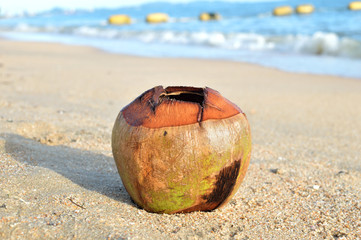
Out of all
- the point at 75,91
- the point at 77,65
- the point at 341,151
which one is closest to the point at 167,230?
the point at 341,151

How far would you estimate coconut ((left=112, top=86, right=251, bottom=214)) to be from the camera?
1.80m

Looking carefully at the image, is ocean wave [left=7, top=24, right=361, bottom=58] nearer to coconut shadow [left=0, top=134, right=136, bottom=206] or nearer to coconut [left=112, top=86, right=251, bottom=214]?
coconut shadow [left=0, top=134, right=136, bottom=206]

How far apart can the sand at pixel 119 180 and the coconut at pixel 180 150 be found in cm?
16

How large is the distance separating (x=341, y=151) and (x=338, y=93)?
2.62m

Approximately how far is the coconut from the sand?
0.53 feet

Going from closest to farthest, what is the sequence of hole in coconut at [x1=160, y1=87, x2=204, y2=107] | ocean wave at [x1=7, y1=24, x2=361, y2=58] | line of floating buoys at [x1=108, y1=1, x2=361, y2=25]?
hole in coconut at [x1=160, y1=87, x2=204, y2=107]
ocean wave at [x1=7, y1=24, x2=361, y2=58]
line of floating buoys at [x1=108, y1=1, x2=361, y2=25]

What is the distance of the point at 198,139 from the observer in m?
1.79

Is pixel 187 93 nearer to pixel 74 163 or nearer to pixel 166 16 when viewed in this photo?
pixel 74 163

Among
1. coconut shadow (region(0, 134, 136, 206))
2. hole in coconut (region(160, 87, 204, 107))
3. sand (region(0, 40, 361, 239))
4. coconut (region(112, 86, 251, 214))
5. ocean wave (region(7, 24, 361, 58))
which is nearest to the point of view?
coconut (region(112, 86, 251, 214))

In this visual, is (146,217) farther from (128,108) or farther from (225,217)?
(128,108)

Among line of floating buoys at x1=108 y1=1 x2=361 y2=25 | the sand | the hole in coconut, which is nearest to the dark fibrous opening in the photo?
the hole in coconut

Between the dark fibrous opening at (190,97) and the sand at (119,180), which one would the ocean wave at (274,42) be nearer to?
the sand at (119,180)

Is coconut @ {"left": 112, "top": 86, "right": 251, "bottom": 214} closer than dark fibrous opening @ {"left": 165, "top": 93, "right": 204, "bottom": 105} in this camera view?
Yes

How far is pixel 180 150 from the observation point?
5.87 ft
